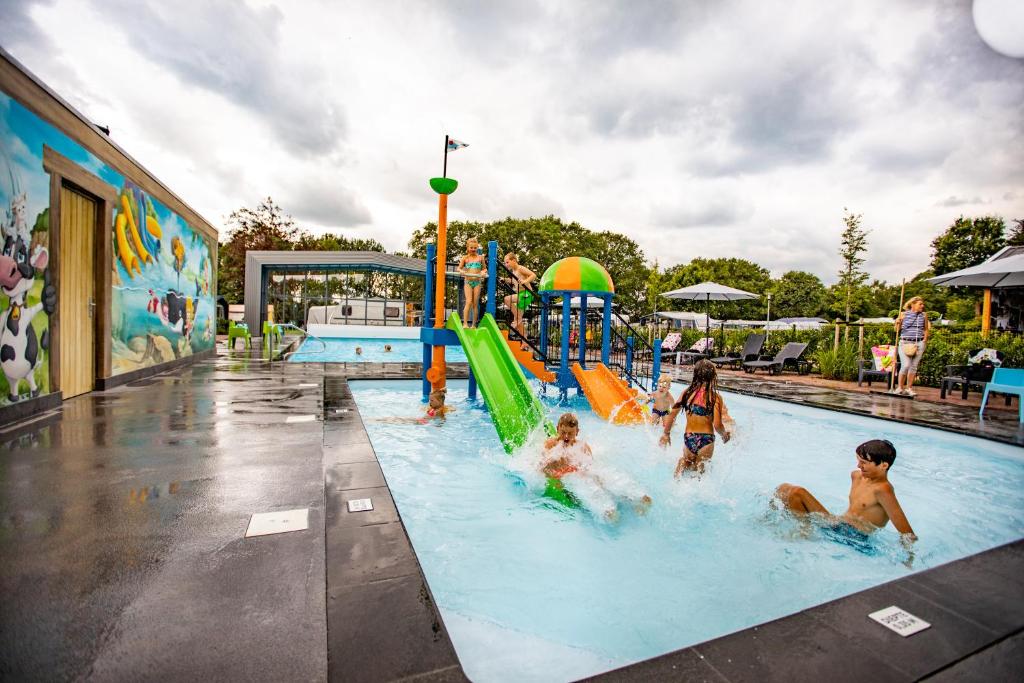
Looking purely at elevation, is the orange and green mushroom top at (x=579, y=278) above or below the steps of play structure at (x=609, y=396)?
above

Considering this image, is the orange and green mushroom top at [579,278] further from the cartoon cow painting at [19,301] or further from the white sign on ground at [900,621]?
the cartoon cow painting at [19,301]

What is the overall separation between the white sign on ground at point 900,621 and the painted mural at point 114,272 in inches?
312

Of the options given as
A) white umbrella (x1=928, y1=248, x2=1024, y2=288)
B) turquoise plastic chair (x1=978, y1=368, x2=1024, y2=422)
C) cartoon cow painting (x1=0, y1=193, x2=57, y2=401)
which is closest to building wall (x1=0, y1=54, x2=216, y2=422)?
cartoon cow painting (x1=0, y1=193, x2=57, y2=401)

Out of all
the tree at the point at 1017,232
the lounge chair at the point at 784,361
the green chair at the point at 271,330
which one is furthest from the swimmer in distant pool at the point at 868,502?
the tree at the point at 1017,232

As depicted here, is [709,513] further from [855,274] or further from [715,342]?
[855,274]

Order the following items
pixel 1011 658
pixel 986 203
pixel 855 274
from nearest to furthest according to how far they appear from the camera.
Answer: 1. pixel 1011 658
2. pixel 855 274
3. pixel 986 203

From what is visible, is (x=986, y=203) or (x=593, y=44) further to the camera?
(x=986, y=203)

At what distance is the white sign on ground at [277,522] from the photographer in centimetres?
283

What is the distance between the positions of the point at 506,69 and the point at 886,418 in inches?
426

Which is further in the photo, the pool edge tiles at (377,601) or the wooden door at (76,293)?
the wooden door at (76,293)

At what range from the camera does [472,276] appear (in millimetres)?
8617

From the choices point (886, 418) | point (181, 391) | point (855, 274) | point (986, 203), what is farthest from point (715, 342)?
point (986, 203)

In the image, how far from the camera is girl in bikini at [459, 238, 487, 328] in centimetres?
847

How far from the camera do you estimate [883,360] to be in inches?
450
